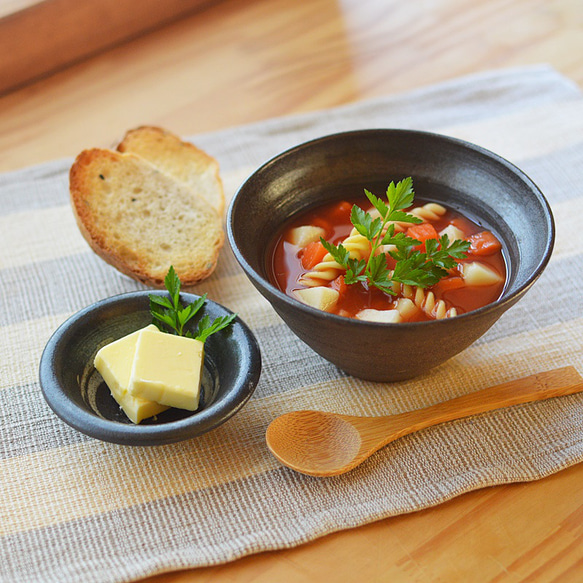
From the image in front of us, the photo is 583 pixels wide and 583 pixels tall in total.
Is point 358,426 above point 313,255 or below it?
below

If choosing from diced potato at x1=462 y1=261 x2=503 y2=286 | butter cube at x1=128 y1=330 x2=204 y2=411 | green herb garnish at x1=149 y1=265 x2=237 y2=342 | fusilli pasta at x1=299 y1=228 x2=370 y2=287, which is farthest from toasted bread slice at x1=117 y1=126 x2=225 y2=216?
diced potato at x1=462 y1=261 x2=503 y2=286

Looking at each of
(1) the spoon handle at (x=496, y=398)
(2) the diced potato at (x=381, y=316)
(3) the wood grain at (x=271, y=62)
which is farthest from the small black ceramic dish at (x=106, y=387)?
(3) the wood grain at (x=271, y=62)

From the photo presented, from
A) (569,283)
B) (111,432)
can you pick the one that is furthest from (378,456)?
(569,283)

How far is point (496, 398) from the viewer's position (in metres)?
1.77

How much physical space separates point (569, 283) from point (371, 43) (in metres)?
1.93

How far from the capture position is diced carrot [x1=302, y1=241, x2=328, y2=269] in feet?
6.07

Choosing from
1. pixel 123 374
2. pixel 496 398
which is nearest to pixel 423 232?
pixel 496 398

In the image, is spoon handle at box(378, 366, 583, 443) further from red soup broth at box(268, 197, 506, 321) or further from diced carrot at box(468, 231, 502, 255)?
diced carrot at box(468, 231, 502, 255)

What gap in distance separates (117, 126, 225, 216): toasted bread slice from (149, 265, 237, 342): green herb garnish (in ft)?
2.27

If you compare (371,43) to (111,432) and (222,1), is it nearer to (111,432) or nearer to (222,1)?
(222,1)

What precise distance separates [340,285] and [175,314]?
1.38ft

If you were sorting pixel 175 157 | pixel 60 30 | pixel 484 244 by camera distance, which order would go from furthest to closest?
pixel 60 30 → pixel 175 157 → pixel 484 244

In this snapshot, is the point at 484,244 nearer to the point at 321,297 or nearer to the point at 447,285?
the point at 447,285

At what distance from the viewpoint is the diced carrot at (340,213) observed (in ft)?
6.58
